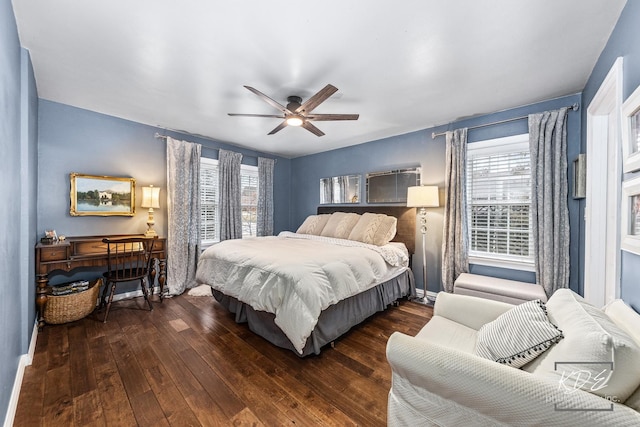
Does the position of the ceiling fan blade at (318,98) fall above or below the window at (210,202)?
above

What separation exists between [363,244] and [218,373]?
6.51 ft

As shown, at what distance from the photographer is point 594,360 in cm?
83

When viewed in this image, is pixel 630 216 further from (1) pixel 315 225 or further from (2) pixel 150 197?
(2) pixel 150 197

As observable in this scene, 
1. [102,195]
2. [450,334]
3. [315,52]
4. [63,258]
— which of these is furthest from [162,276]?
[450,334]

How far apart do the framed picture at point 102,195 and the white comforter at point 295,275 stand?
1381 mm

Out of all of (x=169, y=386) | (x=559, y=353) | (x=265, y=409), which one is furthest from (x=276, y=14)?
(x=169, y=386)

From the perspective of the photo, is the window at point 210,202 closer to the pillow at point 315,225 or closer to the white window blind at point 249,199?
the white window blind at point 249,199

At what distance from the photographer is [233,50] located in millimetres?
1946

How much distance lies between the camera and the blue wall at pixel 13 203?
137 cm

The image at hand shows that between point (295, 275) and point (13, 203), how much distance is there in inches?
76.4

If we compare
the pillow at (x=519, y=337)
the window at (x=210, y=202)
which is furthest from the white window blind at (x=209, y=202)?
the pillow at (x=519, y=337)

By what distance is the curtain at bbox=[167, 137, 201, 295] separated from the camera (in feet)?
12.1

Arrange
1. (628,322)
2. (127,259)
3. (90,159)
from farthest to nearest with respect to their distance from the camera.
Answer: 1. (90,159)
2. (127,259)
3. (628,322)

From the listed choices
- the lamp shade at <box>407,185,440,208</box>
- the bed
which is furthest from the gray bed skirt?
the lamp shade at <box>407,185,440,208</box>
